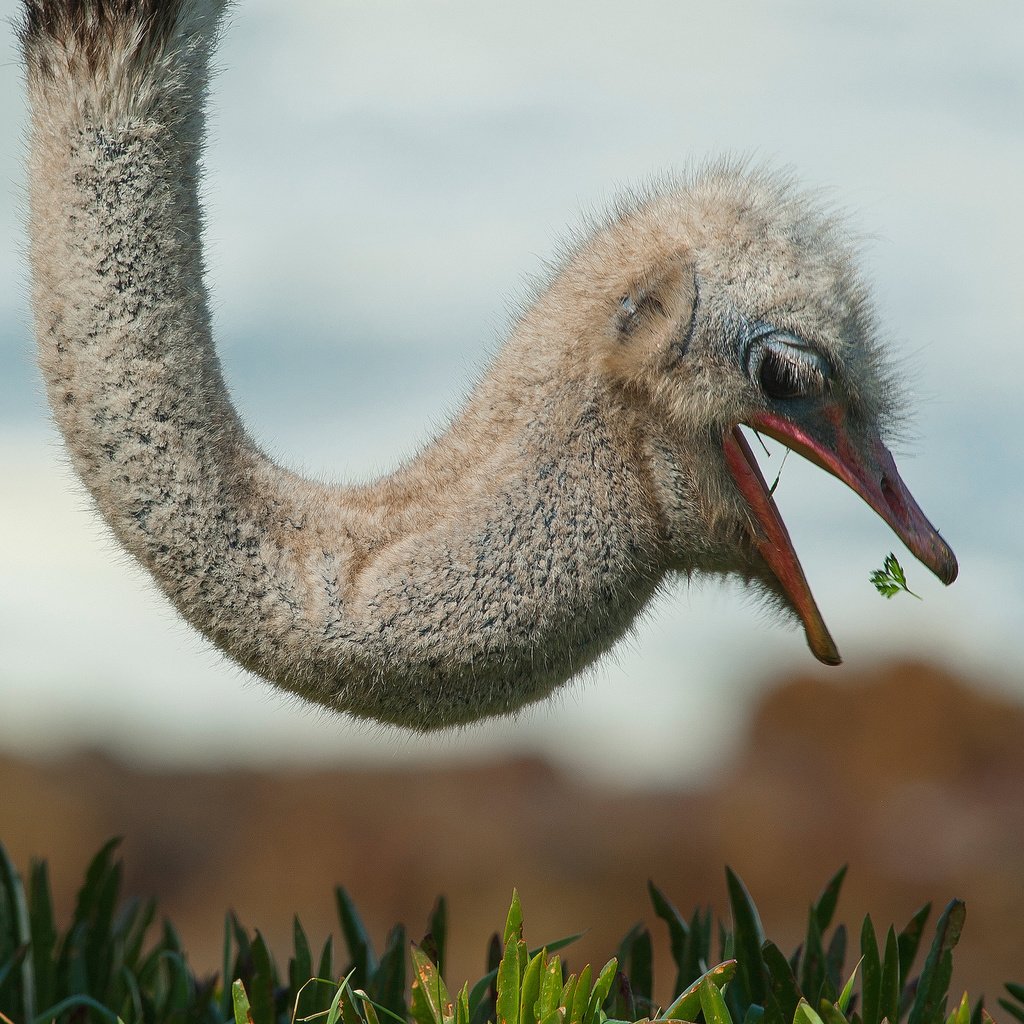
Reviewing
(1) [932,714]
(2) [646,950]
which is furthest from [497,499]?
(1) [932,714]

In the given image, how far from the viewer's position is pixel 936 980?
112 inches

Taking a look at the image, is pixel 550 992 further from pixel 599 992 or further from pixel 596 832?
pixel 596 832

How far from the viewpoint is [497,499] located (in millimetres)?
2480

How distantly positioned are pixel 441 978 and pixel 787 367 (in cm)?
123

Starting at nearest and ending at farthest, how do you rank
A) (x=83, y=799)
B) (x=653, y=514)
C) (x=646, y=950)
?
1. (x=653, y=514)
2. (x=646, y=950)
3. (x=83, y=799)

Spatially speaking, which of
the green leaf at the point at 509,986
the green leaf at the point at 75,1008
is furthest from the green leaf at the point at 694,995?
the green leaf at the point at 75,1008

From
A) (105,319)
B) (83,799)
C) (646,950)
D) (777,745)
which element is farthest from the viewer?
(777,745)

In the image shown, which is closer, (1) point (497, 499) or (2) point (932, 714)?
(1) point (497, 499)

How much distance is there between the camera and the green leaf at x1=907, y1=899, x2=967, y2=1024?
2.79 m

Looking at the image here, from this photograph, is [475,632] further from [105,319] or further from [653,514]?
[105,319]

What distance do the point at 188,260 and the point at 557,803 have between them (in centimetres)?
1181

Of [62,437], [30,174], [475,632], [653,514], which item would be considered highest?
[30,174]

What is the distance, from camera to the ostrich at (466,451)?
2385 mm

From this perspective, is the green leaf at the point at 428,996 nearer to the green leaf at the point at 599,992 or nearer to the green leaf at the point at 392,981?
the green leaf at the point at 599,992
